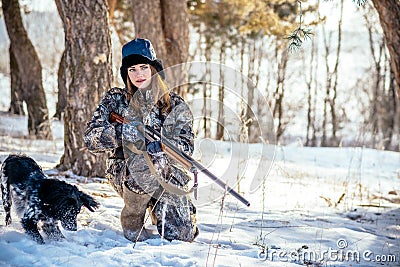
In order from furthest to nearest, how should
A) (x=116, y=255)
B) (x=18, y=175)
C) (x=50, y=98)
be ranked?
(x=50, y=98)
(x=18, y=175)
(x=116, y=255)

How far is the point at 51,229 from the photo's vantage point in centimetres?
344

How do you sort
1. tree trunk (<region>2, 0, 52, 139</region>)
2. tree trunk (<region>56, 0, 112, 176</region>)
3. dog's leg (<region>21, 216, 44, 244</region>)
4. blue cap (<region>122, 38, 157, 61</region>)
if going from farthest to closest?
1. tree trunk (<region>2, 0, 52, 139</region>)
2. tree trunk (<region>56, 0, 112, 176</region>)
3. blue cap (<region>122, 38, 157, 61</region>)
4. dog's leg (<region>21, 216, 44, 244</region>)

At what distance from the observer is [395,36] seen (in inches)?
222

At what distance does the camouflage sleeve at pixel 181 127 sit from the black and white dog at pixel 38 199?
2.72ft

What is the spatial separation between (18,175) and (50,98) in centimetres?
2391

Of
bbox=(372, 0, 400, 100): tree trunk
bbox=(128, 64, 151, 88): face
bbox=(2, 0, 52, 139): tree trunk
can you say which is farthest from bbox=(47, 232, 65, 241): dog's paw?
bbox=(2, 0, 52, 139): tree trunk

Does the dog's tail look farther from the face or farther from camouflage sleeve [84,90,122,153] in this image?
the face

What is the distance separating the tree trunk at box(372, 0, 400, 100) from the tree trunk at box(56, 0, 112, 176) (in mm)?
3304

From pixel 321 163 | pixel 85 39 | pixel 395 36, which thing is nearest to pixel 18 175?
pixel 85 39

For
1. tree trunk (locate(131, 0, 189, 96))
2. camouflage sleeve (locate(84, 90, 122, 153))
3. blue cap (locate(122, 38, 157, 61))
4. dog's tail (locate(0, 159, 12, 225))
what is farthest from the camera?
tree trunk (locate(131, 0, 189, 96))

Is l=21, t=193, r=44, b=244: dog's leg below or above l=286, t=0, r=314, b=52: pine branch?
below

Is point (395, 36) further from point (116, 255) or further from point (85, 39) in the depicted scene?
point (116, 255)

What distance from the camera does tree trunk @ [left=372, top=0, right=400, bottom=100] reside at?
5520 mm

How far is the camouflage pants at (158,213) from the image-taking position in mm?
3707
